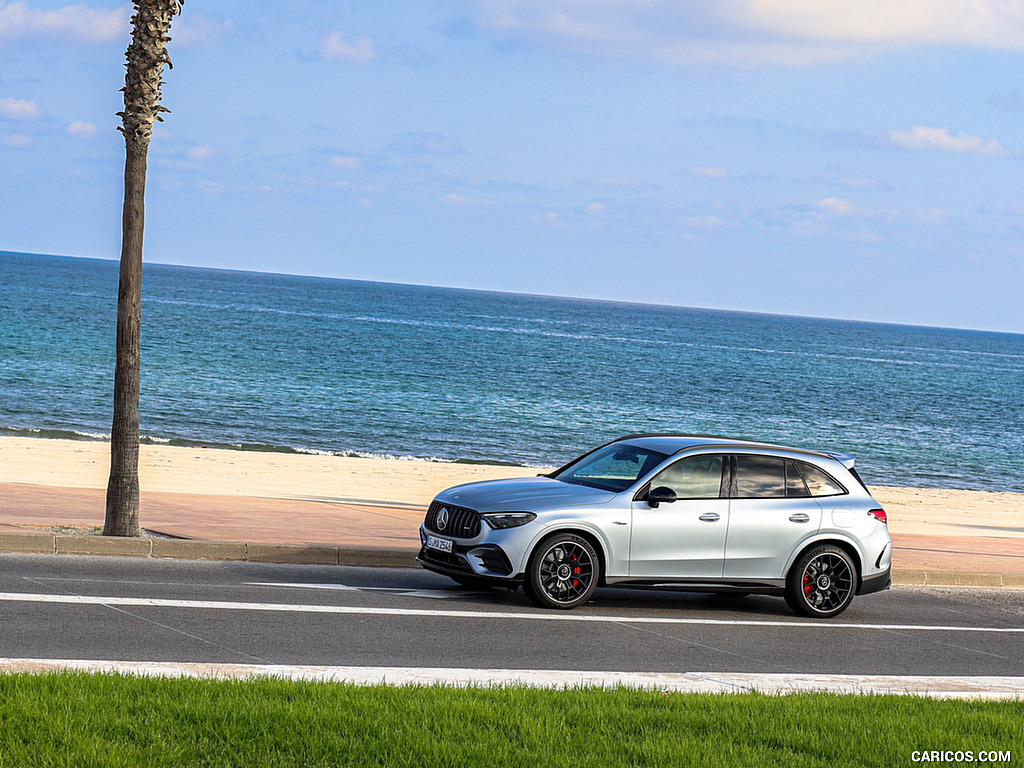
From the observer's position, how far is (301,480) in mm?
23016

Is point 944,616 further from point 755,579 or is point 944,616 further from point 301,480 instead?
point 301,480

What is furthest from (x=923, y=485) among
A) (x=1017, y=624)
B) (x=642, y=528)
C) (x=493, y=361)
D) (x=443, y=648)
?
(x=493, y=361)

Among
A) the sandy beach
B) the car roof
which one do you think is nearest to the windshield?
the car roof

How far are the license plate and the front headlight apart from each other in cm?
49

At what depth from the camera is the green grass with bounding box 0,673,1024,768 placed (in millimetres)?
5020

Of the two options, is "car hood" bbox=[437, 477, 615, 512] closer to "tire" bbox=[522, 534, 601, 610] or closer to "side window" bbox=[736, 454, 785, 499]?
"tire" bbox=[522, 534, 601, 610]

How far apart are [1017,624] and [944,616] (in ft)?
2.39

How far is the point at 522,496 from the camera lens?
1041 cm

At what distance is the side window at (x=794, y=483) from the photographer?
11.2 meters

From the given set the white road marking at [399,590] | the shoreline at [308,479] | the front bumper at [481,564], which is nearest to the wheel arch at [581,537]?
the front bumper at [481,564]

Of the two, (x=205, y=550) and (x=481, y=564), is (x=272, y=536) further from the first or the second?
(x=481, y=564)

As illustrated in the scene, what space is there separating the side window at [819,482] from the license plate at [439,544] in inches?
144

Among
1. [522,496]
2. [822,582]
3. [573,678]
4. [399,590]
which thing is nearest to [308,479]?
[399,590]

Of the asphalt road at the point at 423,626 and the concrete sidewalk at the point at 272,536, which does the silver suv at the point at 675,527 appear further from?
the concrete sidewalk at the point at 272,536
